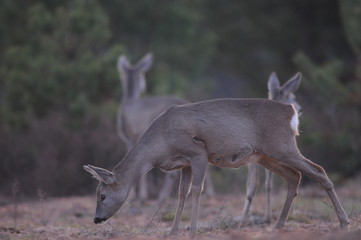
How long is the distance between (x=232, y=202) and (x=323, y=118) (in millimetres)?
9515

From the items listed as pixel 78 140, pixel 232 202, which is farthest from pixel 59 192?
pixel 232 202

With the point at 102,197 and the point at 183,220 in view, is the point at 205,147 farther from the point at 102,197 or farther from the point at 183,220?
the point at 183,220

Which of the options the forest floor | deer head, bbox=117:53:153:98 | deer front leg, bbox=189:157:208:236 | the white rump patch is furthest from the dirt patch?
deer head, bbox=117:53:153:98

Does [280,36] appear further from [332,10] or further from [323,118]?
[323,118]

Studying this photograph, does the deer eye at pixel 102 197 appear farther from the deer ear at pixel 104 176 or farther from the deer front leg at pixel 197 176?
the deer front leg at pixel 197 176

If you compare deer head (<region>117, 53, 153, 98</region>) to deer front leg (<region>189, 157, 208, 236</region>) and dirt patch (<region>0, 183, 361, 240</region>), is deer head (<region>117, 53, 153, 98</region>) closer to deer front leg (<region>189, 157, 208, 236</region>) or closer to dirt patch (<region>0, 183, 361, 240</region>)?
dirt patch (<region>0, 183, 361, 240</region>)

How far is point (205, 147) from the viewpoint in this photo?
916 cm

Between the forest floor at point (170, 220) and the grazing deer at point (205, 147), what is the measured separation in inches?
16.3

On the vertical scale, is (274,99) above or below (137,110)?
below

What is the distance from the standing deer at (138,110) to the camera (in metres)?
15.6

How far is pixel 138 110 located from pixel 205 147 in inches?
281

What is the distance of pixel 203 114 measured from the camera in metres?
9.30

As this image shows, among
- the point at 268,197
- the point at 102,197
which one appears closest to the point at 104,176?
the point at 102,197

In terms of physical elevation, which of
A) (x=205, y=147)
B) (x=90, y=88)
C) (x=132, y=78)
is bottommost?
(x=205, y=147)
